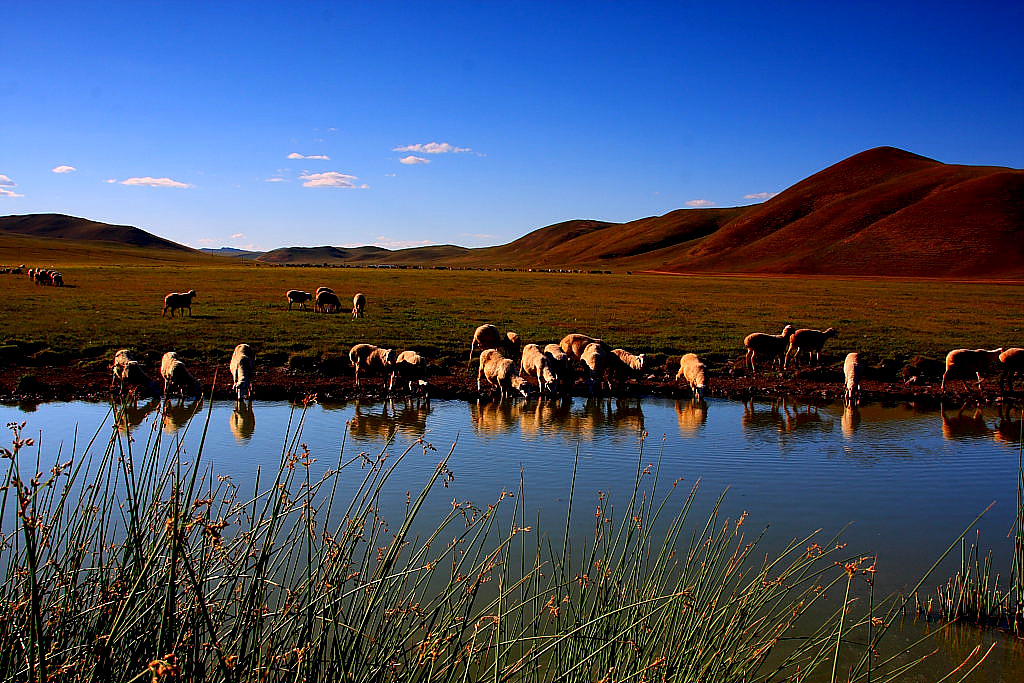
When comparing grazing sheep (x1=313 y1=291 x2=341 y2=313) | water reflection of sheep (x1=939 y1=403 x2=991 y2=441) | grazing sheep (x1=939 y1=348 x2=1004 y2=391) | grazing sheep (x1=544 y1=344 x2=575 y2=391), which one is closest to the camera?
water reflection of sheep (x1=939 y1=403 x2=991 y2=441)

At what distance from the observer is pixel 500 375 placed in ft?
60.5

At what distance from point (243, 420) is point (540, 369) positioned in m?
7.11

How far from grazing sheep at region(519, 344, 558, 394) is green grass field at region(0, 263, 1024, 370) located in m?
3.57

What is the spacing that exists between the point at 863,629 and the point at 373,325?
22.9 m

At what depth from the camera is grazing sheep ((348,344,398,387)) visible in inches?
734

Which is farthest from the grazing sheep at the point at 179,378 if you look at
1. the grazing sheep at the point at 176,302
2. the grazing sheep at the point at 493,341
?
the grazing sheep at the point at 176,302

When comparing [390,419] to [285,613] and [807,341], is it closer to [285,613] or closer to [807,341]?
[285,613]

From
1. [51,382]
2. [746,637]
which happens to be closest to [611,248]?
Result: [51,382]

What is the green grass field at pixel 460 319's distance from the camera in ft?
76.2

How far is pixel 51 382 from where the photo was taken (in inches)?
689

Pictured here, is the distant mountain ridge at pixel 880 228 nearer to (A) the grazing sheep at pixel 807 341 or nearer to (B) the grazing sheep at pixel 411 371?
(A) the grazing sheep at pixel 807 341

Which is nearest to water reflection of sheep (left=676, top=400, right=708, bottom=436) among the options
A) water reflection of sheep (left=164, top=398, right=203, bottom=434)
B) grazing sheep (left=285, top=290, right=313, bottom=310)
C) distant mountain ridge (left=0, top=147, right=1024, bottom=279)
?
water reflection of sheep (left=164, top=398, right=203, bottom=434)

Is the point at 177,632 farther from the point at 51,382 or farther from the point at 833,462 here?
the point at 51,382

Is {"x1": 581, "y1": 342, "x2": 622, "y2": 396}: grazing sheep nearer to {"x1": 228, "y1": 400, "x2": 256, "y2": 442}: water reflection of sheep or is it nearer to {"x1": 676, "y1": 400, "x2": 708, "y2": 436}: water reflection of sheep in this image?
{"x1": 676, "y1": 400, "x2": 708, "y2": 436}: water reflection of sheep
